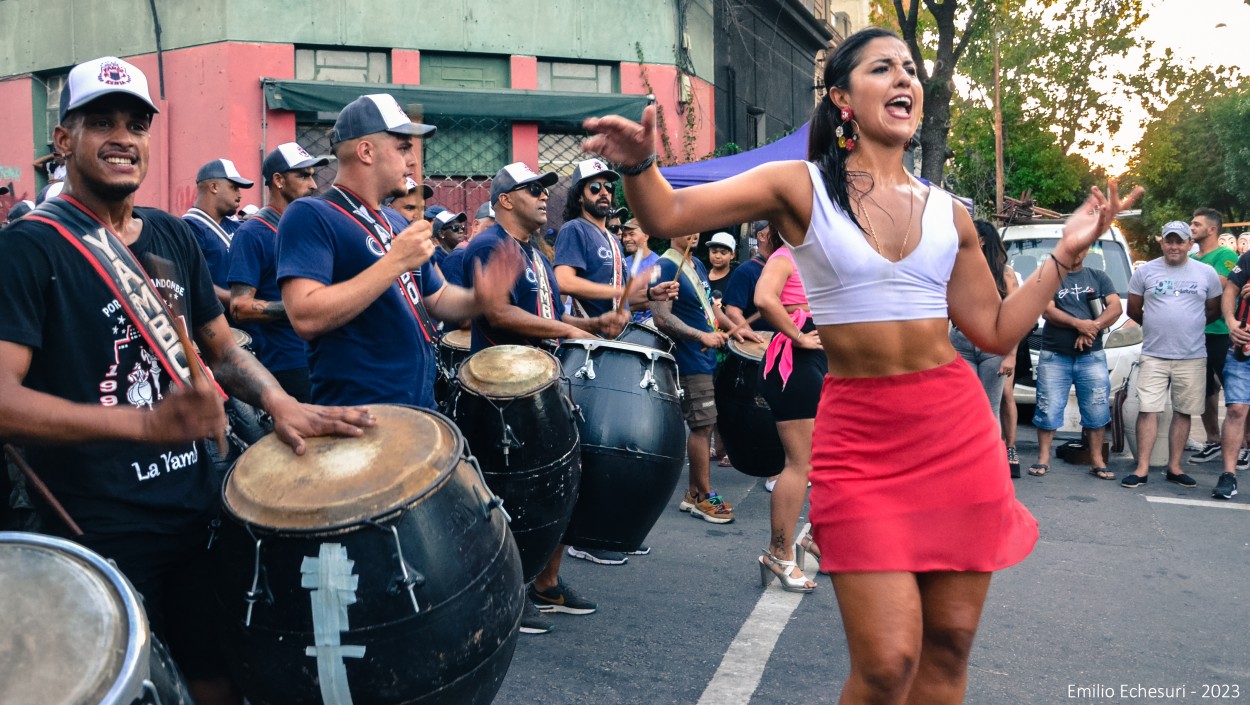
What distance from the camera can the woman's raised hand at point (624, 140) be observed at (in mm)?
2498

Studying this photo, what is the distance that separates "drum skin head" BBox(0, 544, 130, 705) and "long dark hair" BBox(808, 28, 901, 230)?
197cm

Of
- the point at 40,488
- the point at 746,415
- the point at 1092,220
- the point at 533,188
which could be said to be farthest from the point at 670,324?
the point at 40,488

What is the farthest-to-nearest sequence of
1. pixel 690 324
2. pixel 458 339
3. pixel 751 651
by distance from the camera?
pixel 690 324, pixel 458 339, pixel 751 651

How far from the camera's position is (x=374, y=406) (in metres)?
3.07

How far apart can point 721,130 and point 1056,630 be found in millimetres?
15090

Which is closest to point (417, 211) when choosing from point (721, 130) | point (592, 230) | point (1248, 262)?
point (592, 230)

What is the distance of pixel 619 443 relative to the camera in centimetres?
498

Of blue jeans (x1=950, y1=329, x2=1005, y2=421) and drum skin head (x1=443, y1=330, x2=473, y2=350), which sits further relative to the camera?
blue jeans (x1=950, y1=329, x2=1005, y2=421)

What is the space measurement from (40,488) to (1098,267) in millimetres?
11918

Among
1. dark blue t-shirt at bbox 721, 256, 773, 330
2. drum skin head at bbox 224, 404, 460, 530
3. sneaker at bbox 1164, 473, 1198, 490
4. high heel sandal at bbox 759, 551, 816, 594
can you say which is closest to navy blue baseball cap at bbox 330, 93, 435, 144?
drum skin head at bbox 224, 404, 460, 530

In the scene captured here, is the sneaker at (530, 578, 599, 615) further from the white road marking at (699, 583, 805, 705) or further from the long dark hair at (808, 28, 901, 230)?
the long dark hair at (808, 28, 901, 230)

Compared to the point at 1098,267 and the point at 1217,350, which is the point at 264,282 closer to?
the point at 1217,350

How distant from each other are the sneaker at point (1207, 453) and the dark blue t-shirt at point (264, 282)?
8.21m

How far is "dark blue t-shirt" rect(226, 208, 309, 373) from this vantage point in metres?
5.79
